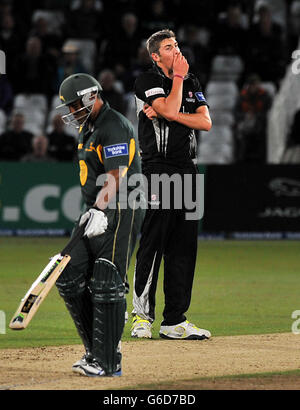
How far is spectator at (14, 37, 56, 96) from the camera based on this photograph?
69.9 feet

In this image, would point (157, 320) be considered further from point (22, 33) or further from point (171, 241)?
point (22, 33)

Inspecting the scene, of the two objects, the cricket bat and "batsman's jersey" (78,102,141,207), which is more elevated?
"batsman's jersey" (78,102,141,207)

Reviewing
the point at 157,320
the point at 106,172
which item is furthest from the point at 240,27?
the point at 106,172

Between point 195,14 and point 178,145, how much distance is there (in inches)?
582

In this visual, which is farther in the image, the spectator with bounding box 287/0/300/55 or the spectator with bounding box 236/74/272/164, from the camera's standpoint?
the spectator with bounding box 287/0/300/55

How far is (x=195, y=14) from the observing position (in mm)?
22969

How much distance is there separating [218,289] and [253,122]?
8.20 metres

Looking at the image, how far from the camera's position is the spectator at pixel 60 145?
1912 centimetres

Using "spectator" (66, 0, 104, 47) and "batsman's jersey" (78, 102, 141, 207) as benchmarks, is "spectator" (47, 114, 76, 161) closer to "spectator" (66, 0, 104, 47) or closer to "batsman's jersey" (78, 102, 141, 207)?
"spectator" (66, 0, 104, 47)

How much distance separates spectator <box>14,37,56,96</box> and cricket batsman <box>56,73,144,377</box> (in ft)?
47.4

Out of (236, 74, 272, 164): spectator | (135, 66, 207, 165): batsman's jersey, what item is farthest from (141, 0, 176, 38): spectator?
(135, 66, 207, 165): batsman's jersey

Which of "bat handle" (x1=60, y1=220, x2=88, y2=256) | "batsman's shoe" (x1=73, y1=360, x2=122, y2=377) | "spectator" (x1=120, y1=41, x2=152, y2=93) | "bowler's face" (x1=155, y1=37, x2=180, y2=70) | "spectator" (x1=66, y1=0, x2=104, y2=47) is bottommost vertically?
"batsman's shoe" (x1=73, y1=360, x2=122, y2=377)

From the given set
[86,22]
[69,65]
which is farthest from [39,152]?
[86,22]

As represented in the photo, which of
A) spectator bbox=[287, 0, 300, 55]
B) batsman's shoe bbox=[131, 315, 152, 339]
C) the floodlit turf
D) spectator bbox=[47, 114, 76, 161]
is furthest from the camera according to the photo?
spectator bbox=[287, 0, 300, 55]
